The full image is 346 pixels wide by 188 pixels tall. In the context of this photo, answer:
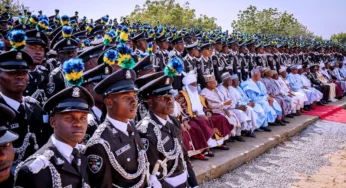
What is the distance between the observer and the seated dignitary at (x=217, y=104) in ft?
22.5

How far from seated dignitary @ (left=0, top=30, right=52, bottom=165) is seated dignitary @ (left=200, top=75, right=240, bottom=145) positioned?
4.40 meters

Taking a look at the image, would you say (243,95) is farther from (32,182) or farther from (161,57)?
(32,182)

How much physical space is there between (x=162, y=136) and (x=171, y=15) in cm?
2890

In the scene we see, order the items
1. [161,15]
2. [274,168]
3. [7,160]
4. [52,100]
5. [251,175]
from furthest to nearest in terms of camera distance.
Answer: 1. [161,15]
2. [274,168]
3. [251,175]
4. [52,100]
5. [7,160]

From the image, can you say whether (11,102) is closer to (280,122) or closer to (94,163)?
(94,163)

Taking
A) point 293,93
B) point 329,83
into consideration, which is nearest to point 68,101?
point 293,93

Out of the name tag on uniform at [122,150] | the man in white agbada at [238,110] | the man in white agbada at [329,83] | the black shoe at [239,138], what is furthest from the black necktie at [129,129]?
the man in white agbada at [329,83]

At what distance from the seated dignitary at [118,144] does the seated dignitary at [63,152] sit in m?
0.22

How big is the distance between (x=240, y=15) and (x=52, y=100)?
119 feet

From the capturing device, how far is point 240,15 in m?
36.7

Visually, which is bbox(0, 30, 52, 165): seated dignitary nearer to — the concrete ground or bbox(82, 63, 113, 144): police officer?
bbox(82, 63, 113, 144): police officer

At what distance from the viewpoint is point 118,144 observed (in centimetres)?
264

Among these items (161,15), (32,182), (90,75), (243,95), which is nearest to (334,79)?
(243,95)

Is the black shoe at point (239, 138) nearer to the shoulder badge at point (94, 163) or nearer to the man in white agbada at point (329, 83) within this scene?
the shoulder badge at point (94, 163)
